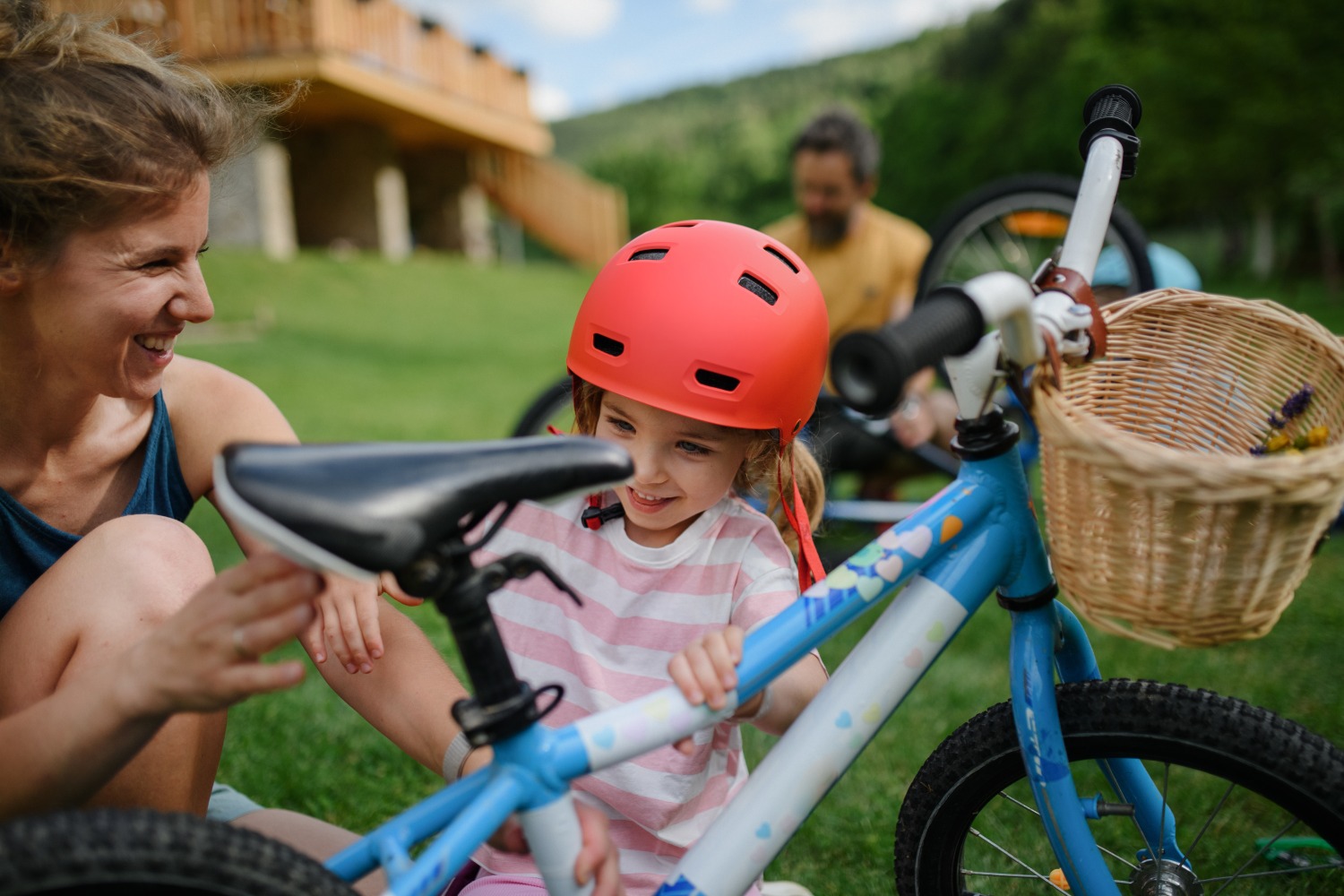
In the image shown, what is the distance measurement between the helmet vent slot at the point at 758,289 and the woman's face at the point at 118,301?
91cm

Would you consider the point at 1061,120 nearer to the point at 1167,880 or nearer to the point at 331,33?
the point at 331,33

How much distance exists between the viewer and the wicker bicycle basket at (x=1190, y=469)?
1.13m

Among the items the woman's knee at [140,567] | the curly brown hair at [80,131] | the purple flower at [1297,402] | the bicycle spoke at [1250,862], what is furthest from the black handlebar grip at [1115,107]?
the woman's knee at [140,567]

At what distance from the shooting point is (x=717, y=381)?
165 cm

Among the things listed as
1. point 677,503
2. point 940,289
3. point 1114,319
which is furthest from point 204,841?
point 1114,319

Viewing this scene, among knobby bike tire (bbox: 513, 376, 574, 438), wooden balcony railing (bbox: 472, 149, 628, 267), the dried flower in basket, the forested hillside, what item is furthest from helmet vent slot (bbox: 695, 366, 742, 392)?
wooden balcony railing (bbox: 472, 149, 628, 267)

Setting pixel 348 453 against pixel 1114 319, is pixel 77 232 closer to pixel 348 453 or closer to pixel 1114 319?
pixel 348 453

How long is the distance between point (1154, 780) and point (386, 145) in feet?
65.9

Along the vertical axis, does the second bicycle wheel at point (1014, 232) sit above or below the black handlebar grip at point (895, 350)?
below

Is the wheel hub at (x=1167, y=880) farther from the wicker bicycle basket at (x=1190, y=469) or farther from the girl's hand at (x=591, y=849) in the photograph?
the girl's hand at (x=591, y=849)

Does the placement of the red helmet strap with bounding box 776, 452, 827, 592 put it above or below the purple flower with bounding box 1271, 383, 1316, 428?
below

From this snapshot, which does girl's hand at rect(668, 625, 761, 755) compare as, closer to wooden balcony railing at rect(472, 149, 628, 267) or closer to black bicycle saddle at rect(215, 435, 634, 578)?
black bicycle saddle at rect(215, 435, 634, 578)

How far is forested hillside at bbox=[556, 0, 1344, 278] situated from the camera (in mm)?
20781

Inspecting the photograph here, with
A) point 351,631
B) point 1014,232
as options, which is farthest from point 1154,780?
point 1014,232
